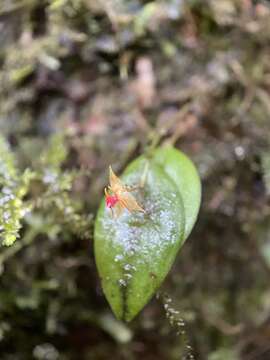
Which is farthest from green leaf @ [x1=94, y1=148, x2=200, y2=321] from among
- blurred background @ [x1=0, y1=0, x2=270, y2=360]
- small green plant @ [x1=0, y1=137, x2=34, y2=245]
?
blurred background @ [x1=0, y1=0, x2=270, y2=360]

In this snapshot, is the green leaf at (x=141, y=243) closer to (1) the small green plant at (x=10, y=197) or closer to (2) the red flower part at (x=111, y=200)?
(2) the red flower part at (x=111, y=200)

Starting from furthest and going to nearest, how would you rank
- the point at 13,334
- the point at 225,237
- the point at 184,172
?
the point at 225,237 < the point at 13,334 < the point at 184,172

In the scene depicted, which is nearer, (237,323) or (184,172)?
(184,172)

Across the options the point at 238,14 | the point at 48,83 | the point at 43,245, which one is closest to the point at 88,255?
the point at 43,245

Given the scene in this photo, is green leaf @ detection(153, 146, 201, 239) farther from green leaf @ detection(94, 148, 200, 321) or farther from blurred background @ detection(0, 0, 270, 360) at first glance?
blurred background @ detection(0, 0, 270, 360)

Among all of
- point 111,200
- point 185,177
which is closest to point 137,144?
point 185,177

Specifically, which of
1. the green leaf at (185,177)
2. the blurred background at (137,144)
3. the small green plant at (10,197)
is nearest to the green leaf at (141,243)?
the green leaf at (185,177)

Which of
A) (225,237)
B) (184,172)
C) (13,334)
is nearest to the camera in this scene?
(184,172)

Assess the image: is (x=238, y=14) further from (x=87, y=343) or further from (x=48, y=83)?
(x=87, y=343)
